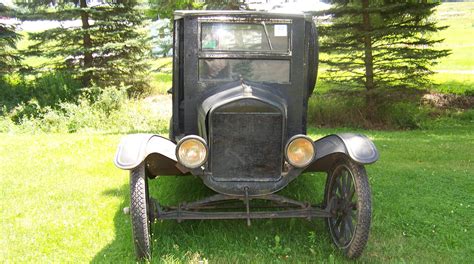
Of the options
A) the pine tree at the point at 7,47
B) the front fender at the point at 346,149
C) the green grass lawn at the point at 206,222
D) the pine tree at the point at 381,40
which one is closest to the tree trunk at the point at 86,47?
the pine tree at the point at 7,47

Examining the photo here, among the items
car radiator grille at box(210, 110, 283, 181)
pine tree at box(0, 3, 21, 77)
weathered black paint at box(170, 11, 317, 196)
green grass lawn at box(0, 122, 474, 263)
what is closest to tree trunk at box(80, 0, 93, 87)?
pine tree at box(0, 3, 21, 77)

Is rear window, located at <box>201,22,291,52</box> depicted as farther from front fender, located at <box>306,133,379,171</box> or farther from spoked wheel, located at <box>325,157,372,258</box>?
spoked wheel, located at <box>325,157,372,258</box>

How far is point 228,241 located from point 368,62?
29.7 ft

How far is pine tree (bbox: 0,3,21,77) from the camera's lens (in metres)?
14.2

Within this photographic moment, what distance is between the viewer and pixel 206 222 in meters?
4.77

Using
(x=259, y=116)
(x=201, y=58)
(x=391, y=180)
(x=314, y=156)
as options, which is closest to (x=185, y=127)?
(x=201, y=58)

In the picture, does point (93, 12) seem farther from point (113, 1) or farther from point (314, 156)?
point (314, 156)

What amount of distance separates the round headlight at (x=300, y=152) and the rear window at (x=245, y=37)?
118 cm

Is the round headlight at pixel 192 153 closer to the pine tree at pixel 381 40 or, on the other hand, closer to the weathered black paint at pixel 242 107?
the weathered black paint at pixel 242 107

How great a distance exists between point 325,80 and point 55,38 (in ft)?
27.0

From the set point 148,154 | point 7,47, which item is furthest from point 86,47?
point 148,154

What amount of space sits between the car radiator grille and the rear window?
94 cm

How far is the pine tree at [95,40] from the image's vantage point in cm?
1429

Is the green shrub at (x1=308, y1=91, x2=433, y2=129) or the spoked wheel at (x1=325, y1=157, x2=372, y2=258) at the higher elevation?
the spoked wheel at (x1=325, y1=157, x2=372, y2=258)
